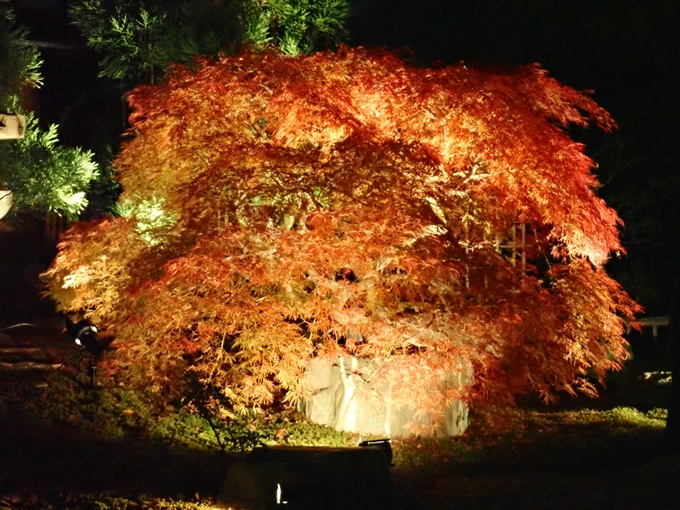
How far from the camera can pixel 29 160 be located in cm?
1352

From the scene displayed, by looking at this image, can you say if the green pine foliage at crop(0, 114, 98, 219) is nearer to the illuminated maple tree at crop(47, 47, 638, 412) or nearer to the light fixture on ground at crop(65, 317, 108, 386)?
the light fixture on ground at crop(65, 317, 108, 386)

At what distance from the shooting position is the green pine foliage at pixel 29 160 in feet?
43.0

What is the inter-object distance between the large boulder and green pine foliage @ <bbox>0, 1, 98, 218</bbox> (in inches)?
204

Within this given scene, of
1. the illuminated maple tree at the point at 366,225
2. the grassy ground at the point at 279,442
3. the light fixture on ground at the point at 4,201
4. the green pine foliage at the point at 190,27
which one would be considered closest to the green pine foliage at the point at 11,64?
the green pine foliage at the point at 190,27

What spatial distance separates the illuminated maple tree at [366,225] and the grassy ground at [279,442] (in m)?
0.83

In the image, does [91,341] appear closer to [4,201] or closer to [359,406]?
[4,201]

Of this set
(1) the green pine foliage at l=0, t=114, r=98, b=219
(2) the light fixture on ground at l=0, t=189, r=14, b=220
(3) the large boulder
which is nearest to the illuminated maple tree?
(3) the large boulder

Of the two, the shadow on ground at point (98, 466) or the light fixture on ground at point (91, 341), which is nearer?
the shadow on ground at point (98, 466)

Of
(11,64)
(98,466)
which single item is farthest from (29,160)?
(98,466)

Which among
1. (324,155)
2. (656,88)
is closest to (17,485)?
(324,155)

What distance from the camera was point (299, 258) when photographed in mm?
9078

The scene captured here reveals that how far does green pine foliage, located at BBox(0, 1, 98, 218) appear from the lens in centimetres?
1312

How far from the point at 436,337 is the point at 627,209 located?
10.3 meters

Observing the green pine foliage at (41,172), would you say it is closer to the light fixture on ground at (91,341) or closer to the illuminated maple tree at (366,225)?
the light fixture on ground at (91,341)
